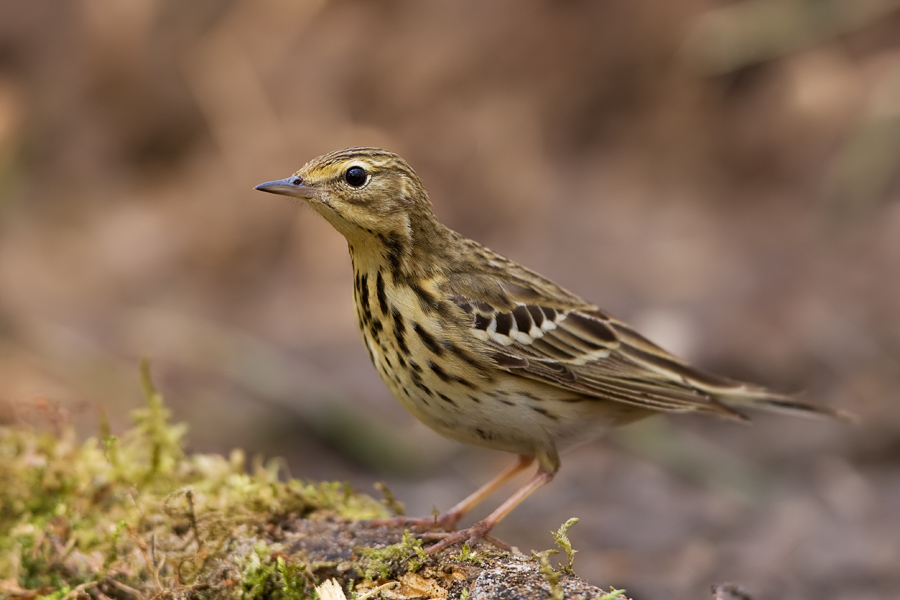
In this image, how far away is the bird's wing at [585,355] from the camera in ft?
15.8

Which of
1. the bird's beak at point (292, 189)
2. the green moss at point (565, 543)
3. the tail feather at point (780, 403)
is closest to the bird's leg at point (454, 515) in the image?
the green moss at point (565, 543)

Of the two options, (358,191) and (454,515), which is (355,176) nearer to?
(358,191)

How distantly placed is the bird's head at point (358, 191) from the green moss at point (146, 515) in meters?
1.20

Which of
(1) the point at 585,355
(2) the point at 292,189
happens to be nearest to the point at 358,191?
(2) the point at 292,189

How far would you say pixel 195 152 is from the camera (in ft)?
44.6

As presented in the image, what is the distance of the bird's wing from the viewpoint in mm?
4828

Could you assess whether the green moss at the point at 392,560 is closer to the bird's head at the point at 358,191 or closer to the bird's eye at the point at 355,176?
the bird's head at the point at 358,191

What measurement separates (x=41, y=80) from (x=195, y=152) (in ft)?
7.73

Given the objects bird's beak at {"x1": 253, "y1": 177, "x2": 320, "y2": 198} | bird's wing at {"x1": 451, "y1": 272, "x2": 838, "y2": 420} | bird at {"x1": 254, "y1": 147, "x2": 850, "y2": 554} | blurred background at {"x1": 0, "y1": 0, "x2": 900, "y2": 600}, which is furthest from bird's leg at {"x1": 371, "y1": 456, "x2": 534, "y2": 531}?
blurred background at {"x1": 0, "y1": 0, "x2": 900, "y2": 600}

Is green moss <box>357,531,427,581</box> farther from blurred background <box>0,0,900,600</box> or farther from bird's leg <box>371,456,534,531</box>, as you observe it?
blurred background <box>0,0,900,600</box>

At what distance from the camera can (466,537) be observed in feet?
13.3

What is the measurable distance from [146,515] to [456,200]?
357 inches

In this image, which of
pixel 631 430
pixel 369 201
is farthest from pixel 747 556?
pixel 369 201

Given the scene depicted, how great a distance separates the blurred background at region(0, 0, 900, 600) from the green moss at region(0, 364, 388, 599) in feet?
14.8
